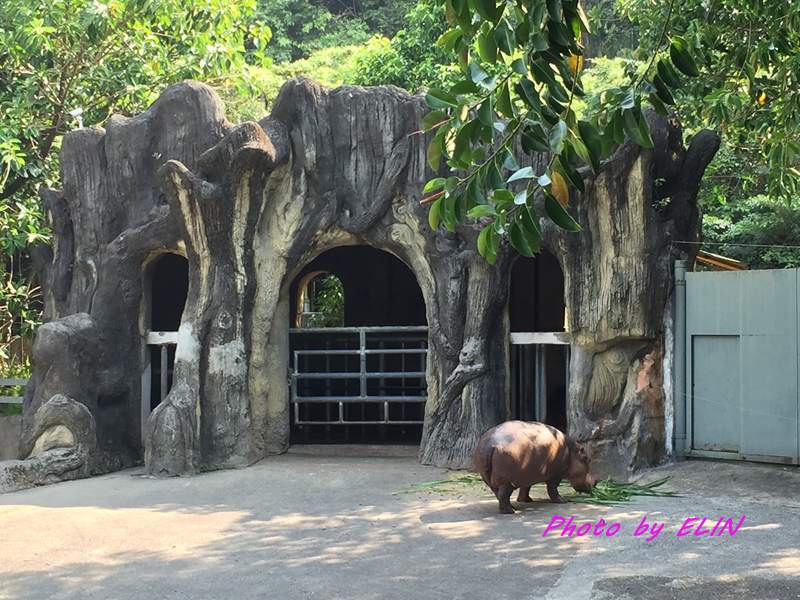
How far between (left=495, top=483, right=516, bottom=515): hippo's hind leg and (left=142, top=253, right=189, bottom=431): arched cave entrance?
15.9 feet

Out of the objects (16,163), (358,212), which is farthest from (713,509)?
(16,163)

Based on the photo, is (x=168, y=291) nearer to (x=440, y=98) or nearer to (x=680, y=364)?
(x=680, y=364)

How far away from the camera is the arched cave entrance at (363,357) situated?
12.1m

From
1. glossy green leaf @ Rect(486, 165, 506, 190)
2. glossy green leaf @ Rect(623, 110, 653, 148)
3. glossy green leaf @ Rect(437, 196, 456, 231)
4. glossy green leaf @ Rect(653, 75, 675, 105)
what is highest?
glossy green leaf @ Rect(653, 75, 675, 105)

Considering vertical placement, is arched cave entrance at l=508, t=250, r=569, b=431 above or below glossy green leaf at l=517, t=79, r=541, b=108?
below

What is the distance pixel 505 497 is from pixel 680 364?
2.98 m

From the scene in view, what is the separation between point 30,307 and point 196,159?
317 inches

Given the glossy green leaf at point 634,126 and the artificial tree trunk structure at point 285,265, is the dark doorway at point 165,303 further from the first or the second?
the glossy green leaf at point 634,126

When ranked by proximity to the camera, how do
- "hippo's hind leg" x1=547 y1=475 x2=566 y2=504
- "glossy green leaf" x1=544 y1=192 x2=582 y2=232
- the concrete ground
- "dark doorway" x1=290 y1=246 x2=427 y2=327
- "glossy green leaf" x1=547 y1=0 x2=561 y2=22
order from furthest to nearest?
"dark doorway" x1=290 y1=246 x2=427 y2=327 < "hippo's hind leg" x1=547 y1=475 x2=566 y2=504 < the concrete ground < "glossy green leaf" x1=547 y1=0 x2=561 y2=22 < "glossy green leaf" x1=544 y1=192 x2=582 y2=232

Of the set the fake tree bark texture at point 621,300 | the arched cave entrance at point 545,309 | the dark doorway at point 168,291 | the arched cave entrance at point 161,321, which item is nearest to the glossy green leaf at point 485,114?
the fake tree bark texture at point 621,300

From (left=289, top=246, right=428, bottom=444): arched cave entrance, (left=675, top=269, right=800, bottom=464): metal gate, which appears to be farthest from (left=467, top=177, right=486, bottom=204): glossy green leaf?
(left=289, top=246, right=428, bottom=444): arched cave entrance

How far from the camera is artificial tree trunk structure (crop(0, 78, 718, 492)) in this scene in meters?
9.58

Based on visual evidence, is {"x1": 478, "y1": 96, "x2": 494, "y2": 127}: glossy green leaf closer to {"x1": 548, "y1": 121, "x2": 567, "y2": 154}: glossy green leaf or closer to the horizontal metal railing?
{"x1": 548, "y1": 121, "x2": 567, "y2": 154}: glossy green leaf

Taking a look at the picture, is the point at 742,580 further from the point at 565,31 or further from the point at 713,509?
the point at 565,31
